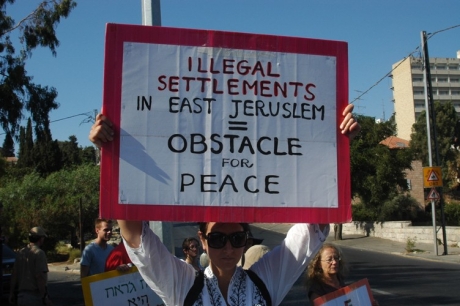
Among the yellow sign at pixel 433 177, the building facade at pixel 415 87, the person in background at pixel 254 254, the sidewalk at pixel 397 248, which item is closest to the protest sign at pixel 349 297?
the person in background at pixel 254 254

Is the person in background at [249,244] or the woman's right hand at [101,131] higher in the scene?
the woman's right hand at [101,131]

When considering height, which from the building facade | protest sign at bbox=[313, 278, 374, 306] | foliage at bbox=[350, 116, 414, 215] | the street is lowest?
the street

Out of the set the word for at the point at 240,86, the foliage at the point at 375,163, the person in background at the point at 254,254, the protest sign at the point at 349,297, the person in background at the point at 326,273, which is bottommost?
the protest sign at the point at 349,297

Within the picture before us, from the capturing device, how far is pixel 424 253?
21484 millimetres

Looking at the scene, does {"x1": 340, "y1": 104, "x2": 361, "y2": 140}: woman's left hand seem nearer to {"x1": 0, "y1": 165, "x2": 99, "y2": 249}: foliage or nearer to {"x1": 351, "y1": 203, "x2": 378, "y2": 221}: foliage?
{"x1": 0, "y1": 165, "x2": 99, "y2": 249}: foliage

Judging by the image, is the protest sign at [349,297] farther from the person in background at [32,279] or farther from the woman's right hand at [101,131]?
the person in background at [32,279]

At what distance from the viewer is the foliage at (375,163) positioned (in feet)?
96.3

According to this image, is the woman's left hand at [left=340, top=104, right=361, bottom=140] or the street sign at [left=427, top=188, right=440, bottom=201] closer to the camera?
the woman's left hand at [left=340, top=104, right=361, bottom=140]

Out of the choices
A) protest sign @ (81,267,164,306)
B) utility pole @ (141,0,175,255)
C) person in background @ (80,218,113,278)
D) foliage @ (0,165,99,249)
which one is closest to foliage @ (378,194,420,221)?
foliage @ (0,165,99,249)

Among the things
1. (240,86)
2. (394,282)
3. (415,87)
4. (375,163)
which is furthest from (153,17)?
(415,87)

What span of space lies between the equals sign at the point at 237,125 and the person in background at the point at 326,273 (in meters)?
2.08

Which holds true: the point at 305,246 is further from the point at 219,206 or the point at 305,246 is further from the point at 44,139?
the point at 44,139

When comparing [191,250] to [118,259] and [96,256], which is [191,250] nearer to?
[96,256]

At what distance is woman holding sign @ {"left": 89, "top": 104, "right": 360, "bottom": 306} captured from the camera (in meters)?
2.37
